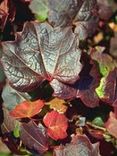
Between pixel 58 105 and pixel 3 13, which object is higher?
pixel 3 13

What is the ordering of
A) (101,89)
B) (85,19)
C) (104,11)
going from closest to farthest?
1. (101,89)
2. (85,19)
3. (104,11)

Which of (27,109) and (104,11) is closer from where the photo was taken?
(27,109)

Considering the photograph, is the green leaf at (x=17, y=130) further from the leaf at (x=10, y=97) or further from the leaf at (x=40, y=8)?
the leaf at (x=40, y=8)

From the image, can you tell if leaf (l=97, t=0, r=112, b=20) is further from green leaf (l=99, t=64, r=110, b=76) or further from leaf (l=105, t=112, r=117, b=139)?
leaf (l=105, t=112, r=117, b=139)

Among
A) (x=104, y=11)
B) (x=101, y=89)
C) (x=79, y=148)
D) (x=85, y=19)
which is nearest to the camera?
(x=79, y=148)

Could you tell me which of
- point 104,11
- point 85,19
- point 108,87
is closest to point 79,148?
point 108,87

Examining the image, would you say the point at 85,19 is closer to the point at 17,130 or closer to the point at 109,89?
the point at 109,89

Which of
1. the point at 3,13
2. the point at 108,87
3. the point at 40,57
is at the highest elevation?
the point at 3,13
